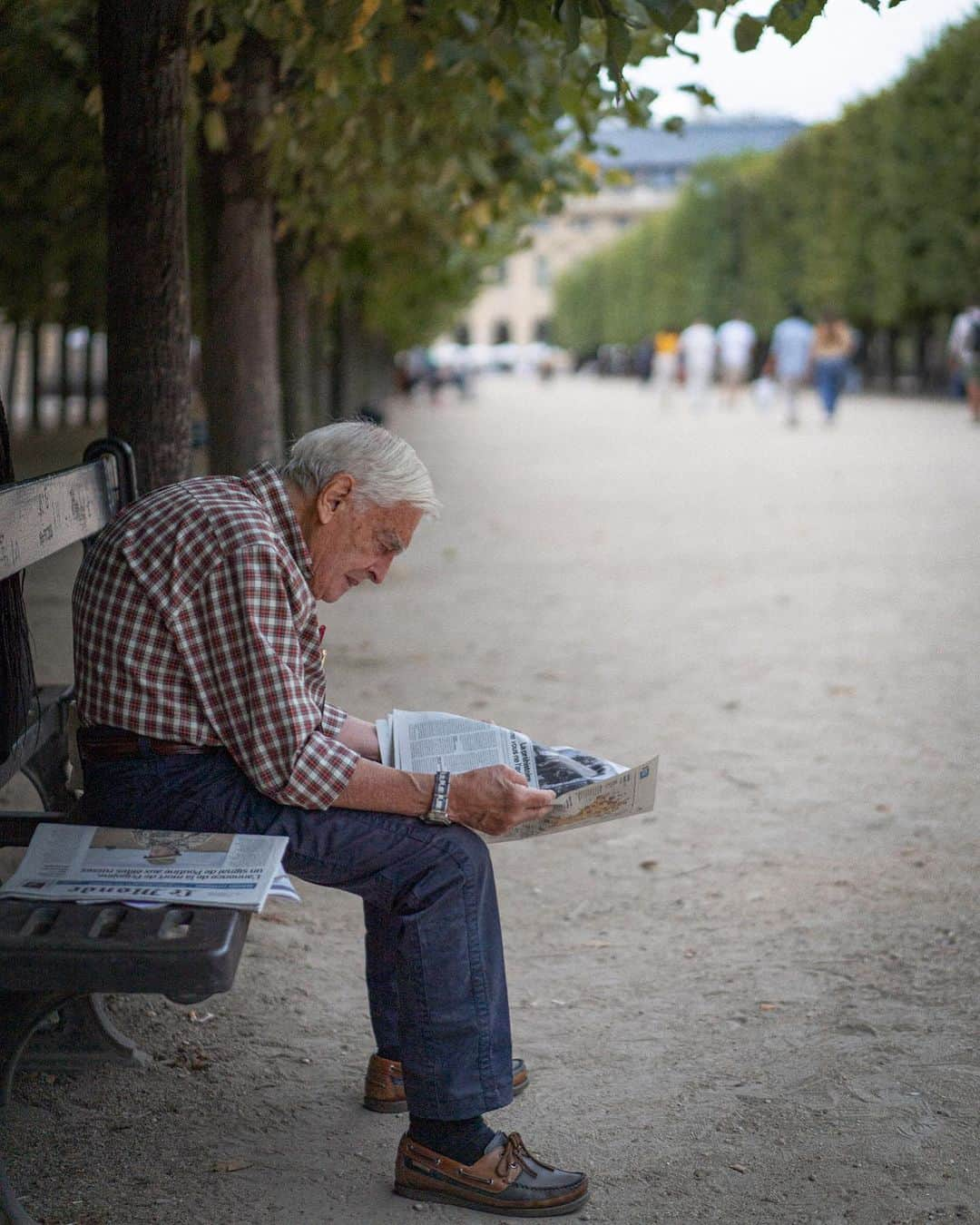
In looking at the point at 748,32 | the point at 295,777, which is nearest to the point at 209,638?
the point at 295,777

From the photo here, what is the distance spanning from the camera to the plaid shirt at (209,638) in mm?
2916

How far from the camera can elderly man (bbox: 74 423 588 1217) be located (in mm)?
2934

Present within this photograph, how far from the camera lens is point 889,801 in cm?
567

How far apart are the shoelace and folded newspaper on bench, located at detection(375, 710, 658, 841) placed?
0.55 metres

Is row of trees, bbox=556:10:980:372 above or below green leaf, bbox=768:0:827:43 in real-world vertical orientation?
above

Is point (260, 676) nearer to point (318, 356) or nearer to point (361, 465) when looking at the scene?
point (361, 465)

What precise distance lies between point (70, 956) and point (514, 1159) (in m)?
0.95

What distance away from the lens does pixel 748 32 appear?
4.30 m

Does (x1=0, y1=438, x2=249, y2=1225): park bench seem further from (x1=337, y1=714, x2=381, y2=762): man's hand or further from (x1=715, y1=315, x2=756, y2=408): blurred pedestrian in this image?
(x1=715, y1=315, x2=756, y2=408): blurred pedestrian

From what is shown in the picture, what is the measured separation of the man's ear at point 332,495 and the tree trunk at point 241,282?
11.8 feet

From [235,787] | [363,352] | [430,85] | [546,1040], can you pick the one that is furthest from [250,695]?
[363,352]

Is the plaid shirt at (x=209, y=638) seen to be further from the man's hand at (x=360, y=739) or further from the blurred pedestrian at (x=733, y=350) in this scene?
the blurred pedestrian at (x=733, y=350)

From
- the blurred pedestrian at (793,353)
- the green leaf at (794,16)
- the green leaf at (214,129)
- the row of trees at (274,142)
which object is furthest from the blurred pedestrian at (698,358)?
the green leaf at (794,16)

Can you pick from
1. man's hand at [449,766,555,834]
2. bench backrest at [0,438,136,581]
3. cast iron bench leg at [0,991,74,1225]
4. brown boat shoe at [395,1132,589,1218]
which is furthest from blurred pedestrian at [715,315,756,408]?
cast iron bench leg at [0,991,74,1225]
